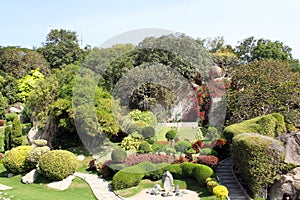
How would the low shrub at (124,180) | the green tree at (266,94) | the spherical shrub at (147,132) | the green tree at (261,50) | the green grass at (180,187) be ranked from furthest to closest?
1. the green tree at (261,50)
2. the spherical shrub at (147,132)
3. the green tree at (266,94)
4. the low shrub at (124,180)
5. the green grass at (180,187)

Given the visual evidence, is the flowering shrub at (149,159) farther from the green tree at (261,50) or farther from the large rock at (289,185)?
the green tree at (261,50)

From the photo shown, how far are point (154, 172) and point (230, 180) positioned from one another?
3722 mm

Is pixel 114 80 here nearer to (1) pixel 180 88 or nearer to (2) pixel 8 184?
(1) pixel 180 88

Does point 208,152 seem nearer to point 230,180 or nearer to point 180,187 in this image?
point 230,180

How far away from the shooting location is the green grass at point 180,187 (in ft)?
46.7

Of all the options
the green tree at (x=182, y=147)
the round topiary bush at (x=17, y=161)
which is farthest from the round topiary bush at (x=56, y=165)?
the green tree at (x=182, y=147)

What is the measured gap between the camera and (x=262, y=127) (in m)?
16.0

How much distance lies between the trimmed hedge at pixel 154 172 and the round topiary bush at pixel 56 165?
8.10 feet

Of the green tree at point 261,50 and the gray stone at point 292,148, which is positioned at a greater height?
the green tree at point 261,50

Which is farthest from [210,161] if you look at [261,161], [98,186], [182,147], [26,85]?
[26,85]

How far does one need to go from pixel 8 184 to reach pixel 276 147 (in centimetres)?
1253

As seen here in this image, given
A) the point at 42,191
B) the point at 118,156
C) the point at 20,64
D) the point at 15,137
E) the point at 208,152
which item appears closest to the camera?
the point at 42,191

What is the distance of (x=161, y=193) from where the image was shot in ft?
46.9

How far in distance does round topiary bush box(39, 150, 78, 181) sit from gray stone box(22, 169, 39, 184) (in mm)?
675
